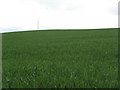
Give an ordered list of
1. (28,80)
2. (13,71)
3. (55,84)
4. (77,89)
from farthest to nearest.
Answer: (13,71) → (28,80) → (55,84) → (77,89)

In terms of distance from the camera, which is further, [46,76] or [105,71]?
[105,71]

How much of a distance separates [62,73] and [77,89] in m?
2.56

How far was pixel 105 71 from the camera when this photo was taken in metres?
12.0

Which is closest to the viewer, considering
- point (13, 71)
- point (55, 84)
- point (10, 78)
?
point (55, 84)

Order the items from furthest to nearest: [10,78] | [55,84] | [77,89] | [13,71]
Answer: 1. [13,71]
2. [10,78]
3. [55,84]
4. [77,89]

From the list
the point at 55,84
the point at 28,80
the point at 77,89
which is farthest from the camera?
the point at 28,80

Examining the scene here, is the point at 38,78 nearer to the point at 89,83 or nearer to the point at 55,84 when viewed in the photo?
the point at 55,84

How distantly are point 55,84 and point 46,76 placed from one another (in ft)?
4.62

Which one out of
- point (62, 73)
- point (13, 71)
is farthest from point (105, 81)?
point (13, 71)

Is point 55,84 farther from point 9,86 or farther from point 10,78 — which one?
point 10,78

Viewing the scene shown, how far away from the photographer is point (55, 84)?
9.73m

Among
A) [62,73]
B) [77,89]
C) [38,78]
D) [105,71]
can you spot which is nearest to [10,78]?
[38,78]

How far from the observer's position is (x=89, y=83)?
9.74m

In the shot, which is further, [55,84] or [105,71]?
[105,71]
